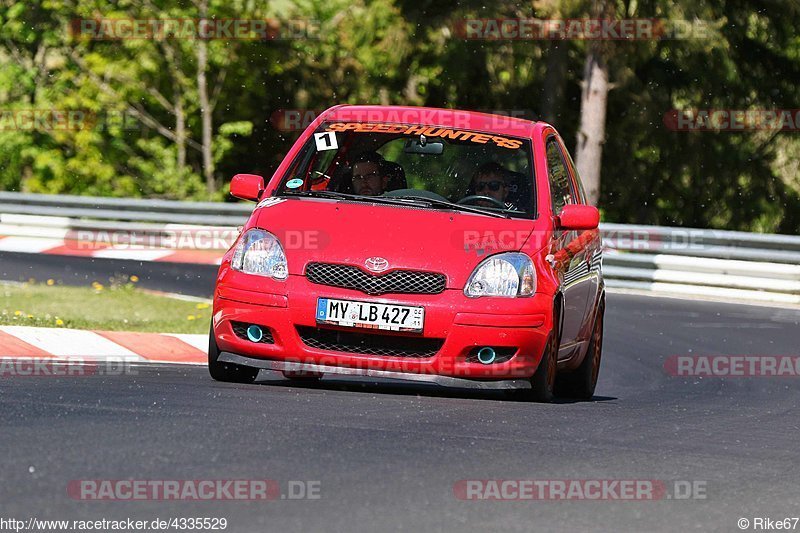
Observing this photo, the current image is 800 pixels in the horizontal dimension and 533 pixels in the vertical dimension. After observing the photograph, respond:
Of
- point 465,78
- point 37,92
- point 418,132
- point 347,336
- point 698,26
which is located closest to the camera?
point 347,336

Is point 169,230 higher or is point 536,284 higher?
point 536,284

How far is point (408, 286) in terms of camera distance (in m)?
8.05

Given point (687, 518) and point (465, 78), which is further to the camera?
point (465, 78)

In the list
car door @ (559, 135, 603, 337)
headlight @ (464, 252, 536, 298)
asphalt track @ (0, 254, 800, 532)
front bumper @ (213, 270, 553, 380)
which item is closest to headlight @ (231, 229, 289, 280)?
front bumper @ (213, 270, 553, 380)

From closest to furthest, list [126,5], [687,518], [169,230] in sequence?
1. [687,518]
2. [169,230]
3. [126,5]

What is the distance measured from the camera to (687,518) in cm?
538

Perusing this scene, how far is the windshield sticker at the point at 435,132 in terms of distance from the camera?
941cm

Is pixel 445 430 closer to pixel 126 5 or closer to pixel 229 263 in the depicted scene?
pixel 229 263

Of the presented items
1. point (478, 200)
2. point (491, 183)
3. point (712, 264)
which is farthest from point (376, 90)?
point (478, 200)

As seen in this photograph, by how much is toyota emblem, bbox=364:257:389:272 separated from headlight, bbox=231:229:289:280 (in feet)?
1.47

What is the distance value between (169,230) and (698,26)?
10606 millimetres

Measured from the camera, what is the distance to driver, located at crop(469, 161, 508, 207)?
906 cm

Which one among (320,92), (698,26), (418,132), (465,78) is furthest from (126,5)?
(418,132)

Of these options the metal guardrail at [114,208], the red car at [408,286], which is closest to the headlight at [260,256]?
the red car at [408,286]
